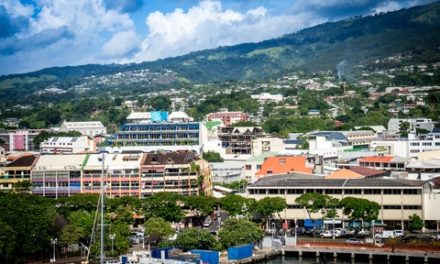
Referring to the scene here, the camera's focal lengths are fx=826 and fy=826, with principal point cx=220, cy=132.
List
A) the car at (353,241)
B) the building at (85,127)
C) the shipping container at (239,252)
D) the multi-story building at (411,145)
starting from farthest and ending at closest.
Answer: the building at (85,127)
the multi-story building at (411,145)
the car at (353,241)
the shipping container at (239,252)

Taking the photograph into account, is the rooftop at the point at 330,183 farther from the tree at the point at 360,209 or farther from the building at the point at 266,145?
the building at the point at 266,145

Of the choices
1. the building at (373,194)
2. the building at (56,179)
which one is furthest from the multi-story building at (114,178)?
the building at (373,194)

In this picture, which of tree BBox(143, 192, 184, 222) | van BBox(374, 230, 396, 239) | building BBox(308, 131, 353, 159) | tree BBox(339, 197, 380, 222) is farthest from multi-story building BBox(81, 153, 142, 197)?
building BBox(308, 131, 353, 159)

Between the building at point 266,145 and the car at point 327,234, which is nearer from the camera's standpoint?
the car at point 327,234

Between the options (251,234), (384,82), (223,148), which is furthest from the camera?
(384,82)

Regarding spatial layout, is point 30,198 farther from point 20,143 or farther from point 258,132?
point 20,143

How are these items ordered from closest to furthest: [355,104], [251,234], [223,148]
Result: [251,234] < [223,148] < [355,104]

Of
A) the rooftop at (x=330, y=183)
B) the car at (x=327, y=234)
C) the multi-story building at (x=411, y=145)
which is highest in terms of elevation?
the multi-story building at (x=411, y=145)

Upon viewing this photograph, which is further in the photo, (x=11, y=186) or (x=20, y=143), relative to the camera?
(x=20, y=143)

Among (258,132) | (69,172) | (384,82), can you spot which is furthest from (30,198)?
(384,82)
